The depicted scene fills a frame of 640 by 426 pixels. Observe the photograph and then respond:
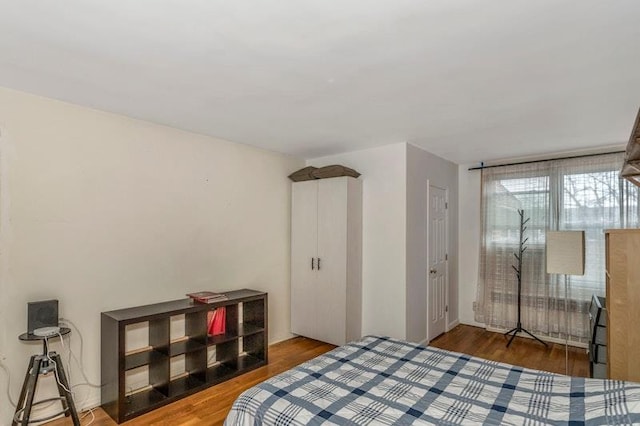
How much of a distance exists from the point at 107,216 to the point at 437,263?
374 cm

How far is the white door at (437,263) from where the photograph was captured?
4.27 meters

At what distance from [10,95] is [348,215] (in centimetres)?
304

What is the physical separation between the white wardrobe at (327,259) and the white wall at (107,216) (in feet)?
1.92

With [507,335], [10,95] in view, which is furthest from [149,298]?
[507,335]

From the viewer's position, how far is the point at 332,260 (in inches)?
156

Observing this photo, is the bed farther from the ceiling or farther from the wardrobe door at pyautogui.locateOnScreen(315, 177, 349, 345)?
the ceiling

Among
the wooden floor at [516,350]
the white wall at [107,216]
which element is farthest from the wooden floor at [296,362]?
the white wall at [107,216]

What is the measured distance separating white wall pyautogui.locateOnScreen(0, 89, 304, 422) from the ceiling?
0.27 m

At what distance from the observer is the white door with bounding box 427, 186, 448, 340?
427 cm

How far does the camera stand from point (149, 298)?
10.1ft

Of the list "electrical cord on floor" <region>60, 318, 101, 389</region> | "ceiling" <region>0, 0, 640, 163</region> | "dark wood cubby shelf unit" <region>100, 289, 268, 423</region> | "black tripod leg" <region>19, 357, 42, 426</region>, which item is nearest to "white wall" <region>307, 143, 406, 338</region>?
"ceiling" <region>0, 0, 640, 163</region>

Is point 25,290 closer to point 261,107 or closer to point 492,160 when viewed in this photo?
point 261,107

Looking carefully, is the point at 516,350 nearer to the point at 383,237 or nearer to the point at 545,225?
the point at 545,225

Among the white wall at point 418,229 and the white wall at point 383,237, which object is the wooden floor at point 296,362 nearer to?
the white wall at point 418,229
